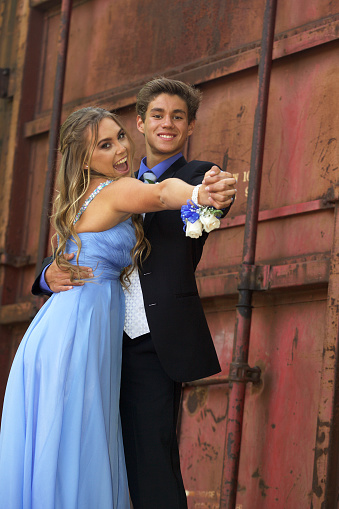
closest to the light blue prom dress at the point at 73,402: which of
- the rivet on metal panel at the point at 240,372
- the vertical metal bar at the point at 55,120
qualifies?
the rivet on metal panel at the point at 240,372

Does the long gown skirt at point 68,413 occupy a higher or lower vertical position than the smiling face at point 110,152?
lower

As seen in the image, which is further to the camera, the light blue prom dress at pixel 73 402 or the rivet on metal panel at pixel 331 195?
the rivet on metal panel at pixel 331 195

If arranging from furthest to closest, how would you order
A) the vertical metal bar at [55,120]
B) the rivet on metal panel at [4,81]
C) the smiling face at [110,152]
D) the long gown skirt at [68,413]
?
1. the rivet on metal panel at [4,81]
2. the vertical metal bar at [55,120]
3. the smiling face at [110,152]
4. the long gown skirt at [68,413]

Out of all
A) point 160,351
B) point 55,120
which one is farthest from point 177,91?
point 55,120

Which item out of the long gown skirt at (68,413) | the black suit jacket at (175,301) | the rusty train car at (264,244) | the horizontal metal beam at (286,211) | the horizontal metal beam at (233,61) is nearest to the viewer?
the long gown skirt at (68,413)

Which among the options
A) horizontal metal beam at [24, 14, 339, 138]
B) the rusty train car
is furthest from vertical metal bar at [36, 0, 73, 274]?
horizontal metal beam at [24, 14, 339, 138]

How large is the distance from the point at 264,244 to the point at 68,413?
1583 millimetres

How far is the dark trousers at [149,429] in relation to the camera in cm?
244

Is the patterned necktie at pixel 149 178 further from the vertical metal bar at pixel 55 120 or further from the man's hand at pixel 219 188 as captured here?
the vertical metal bar at pixel 55 120

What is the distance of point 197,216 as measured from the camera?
2.18 metres

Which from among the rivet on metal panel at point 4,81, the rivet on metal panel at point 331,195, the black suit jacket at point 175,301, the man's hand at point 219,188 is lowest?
the black suit jacket at point 175,301

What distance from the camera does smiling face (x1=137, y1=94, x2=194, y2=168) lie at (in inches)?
107

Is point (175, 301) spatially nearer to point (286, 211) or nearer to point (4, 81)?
point (286, 211)

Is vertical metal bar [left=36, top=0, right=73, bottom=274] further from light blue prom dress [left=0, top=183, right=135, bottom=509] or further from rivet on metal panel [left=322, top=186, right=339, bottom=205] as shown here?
light blue prom dress [left=0, top=183, right=135, bottom=509]
